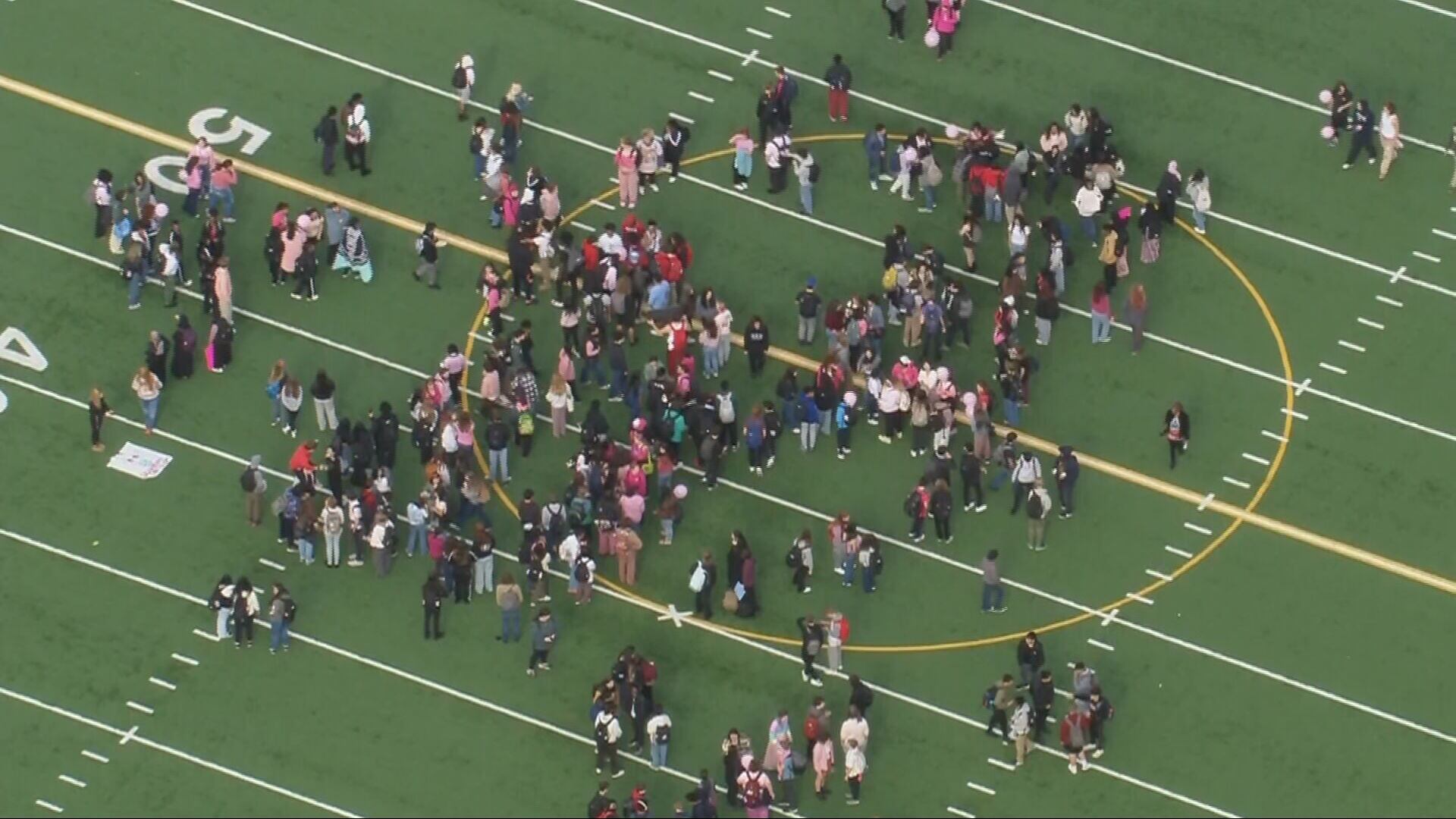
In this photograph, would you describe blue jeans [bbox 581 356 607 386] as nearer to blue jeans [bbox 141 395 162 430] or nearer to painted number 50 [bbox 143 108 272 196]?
blue jeans [bbox 141 395 162 430]

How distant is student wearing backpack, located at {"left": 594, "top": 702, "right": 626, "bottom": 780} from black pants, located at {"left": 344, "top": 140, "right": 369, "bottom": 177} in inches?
556

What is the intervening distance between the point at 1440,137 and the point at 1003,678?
1617cm

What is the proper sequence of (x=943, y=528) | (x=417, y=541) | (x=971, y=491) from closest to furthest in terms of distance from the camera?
(x=417, y=541)
(x=943, y=528)
(x=971, y=491)

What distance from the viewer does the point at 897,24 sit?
81812mm

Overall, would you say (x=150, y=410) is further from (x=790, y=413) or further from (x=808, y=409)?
(x=808, y=409)

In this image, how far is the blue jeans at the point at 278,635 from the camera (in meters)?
71.2

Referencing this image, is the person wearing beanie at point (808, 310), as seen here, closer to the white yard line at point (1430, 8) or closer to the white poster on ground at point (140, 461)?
the white poster on ground at point (140, 461)

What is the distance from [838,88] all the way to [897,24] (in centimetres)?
256

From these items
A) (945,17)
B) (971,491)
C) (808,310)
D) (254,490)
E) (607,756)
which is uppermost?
(945,17)

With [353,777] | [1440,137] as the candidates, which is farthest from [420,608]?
[1440,137]

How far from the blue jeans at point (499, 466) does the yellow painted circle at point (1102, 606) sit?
5.3 inches

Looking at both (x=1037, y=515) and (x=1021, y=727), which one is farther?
(x=1037, y=515)

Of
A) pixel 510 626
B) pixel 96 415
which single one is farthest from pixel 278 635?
pixel 96 415

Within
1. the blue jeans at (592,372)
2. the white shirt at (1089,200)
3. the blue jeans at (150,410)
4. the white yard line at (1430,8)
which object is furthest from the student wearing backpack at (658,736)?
the white yard line at (1430,8)
